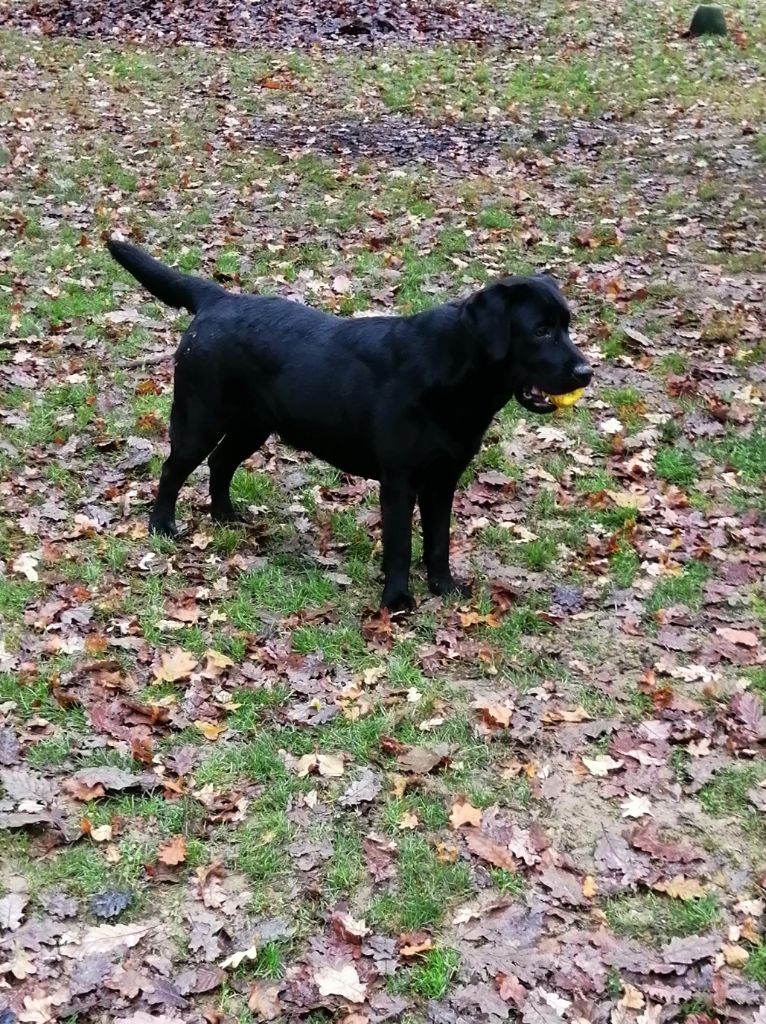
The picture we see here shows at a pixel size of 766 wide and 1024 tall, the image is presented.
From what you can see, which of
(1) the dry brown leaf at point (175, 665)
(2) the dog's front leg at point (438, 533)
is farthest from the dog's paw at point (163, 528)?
(2) the dog's front leg at point (438, 533)

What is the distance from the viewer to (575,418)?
7.54 metres

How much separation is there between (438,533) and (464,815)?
6.08ft

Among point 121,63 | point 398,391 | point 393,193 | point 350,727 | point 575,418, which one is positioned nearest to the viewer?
point 350,727

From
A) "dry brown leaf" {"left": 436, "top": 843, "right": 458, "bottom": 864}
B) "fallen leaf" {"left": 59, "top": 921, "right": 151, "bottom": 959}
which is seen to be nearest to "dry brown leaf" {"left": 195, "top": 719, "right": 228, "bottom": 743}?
"fallen leaf" {"left": 59, "top": 921, "right": 151, "bottom": 959}

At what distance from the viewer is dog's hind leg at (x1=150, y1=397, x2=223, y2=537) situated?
6.00 meters

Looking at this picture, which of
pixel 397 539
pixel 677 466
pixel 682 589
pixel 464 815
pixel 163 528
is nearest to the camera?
pixel 464 815

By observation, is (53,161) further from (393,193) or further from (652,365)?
(652,365)

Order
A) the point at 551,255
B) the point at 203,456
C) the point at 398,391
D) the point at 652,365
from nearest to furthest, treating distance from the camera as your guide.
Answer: the point at 398,391
the point at 203,456
the point at 652,365
the point at 551,255

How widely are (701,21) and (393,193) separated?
9403mm

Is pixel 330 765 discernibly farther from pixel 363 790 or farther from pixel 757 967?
pixel 757 967

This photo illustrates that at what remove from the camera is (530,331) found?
4.95 m

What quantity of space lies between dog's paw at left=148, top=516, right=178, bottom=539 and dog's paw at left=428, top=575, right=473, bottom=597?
1.68 m

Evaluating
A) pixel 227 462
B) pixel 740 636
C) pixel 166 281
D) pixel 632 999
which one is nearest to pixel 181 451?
pixel 227 462

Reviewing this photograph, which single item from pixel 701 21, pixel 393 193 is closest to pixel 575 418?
pixel 393 193
